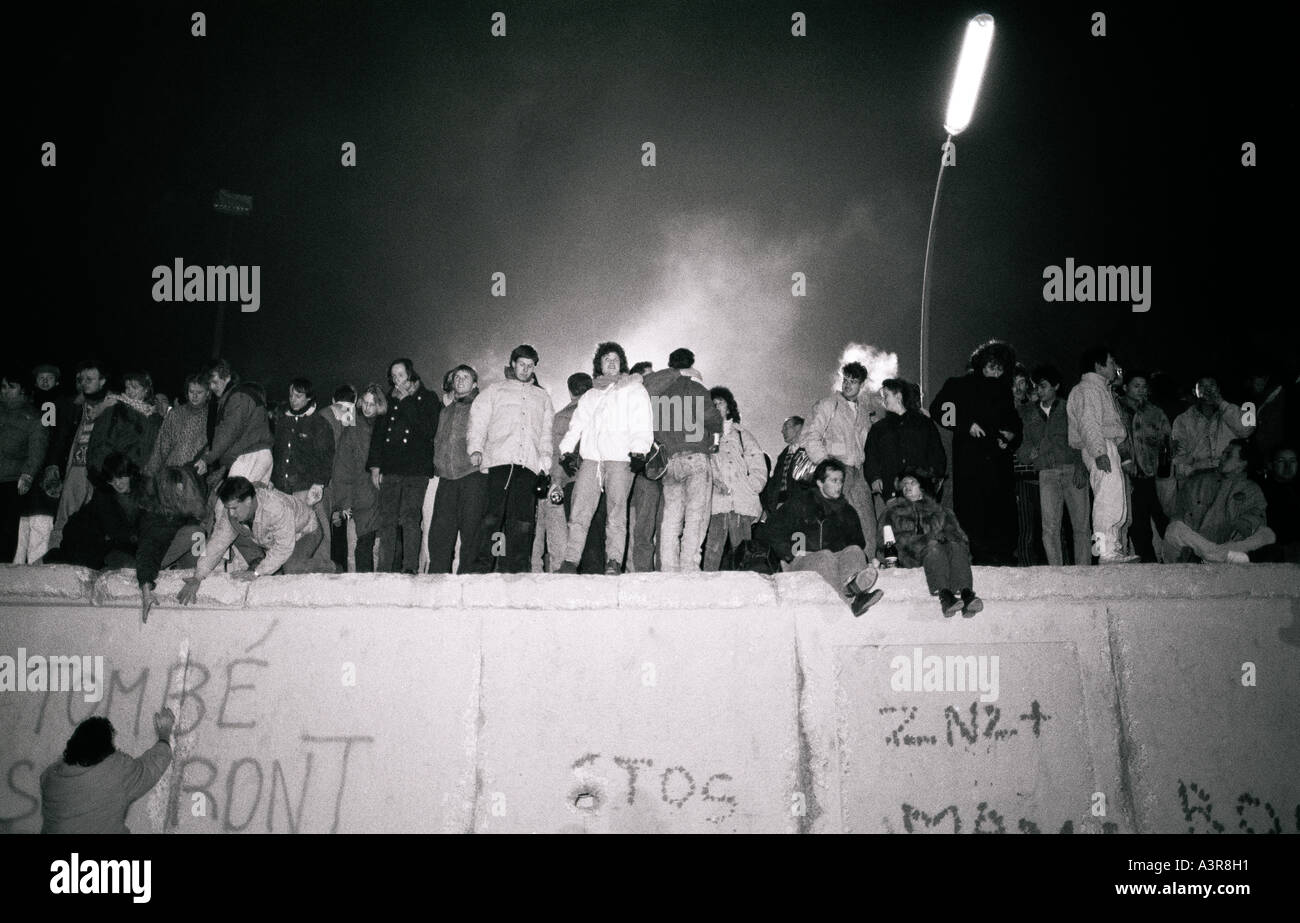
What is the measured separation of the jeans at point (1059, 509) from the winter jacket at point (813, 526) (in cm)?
→ 167

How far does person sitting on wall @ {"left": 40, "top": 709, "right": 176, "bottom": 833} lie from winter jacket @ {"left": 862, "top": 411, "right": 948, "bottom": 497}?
5.45 m

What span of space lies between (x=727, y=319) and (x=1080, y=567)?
19.7ft

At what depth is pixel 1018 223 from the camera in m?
12.5

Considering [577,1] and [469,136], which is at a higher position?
[577,1]

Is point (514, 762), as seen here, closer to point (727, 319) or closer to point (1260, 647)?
point (1260, 647)

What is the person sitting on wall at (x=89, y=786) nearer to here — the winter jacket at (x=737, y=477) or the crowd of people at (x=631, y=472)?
the crowd of people at (x=631, y=472)

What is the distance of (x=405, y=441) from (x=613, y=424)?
1.62 meters

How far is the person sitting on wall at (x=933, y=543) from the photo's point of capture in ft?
20.3

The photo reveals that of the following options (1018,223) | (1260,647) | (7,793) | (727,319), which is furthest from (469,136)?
(1260,647)

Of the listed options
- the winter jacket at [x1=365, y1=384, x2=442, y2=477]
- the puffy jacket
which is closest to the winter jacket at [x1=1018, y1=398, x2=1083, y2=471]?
the puffy jacket

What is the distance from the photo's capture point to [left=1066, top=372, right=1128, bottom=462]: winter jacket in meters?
7.36

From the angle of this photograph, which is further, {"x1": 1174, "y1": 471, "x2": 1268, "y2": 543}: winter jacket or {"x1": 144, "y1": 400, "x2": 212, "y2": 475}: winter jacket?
{"x1": 144, "y1": 400, "x2": 212, "y2": 475}: winter jacket

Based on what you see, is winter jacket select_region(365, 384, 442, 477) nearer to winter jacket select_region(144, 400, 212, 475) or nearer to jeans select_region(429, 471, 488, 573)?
jeans select_region(429, 471, 488, 573)

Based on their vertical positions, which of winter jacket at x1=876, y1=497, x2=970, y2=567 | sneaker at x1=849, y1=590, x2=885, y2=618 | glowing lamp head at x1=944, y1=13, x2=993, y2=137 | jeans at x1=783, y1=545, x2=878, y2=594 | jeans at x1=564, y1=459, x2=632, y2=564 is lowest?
sneaker at x1=849, y1=590, x2=885, y2=618
